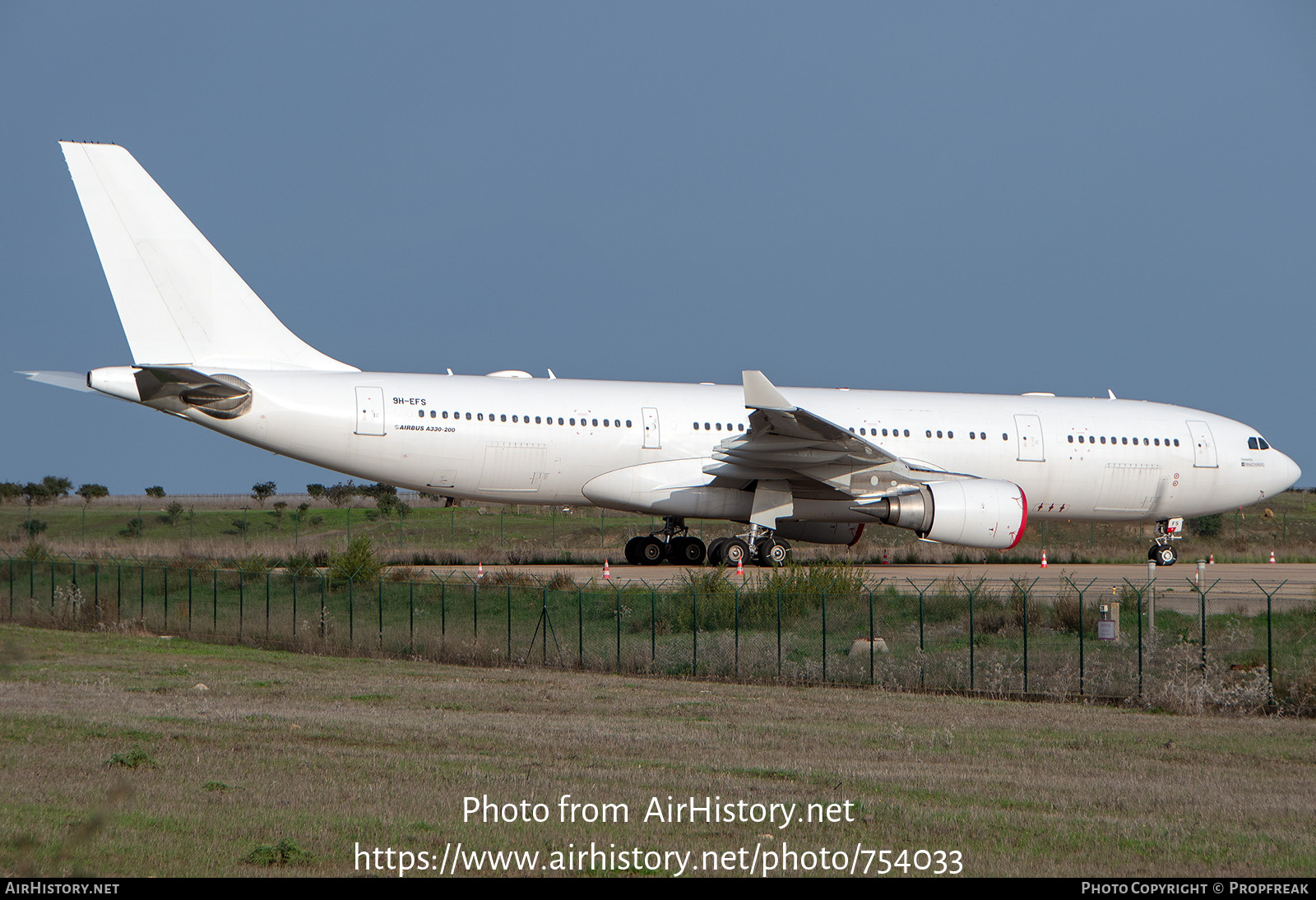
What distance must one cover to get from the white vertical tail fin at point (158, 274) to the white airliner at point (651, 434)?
3cm

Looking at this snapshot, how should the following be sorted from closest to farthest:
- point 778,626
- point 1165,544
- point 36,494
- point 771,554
A: 1. point 778,626
2. point 771,554
3. point 1165,544
4. point 36,494

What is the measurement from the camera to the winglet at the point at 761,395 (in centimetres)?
2145

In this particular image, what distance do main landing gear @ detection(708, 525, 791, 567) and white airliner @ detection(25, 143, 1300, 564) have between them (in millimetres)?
45

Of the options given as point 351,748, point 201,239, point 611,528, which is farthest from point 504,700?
point 611,528

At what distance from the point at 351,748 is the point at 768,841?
15.5 ft

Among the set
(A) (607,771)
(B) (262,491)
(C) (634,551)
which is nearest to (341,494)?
(B) (262,491)

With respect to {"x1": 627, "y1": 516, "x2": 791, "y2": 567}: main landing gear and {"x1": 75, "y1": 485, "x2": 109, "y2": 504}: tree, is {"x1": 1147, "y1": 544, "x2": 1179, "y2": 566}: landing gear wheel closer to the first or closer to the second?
{"x1": 627, "y1": 516, "x2": 791, "y2": 567}: main landing gear

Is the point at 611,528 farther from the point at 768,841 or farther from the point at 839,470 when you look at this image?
the point at 768,841

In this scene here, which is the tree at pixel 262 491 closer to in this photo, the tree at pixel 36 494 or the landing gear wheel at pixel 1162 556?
the tree at pixel 36 494

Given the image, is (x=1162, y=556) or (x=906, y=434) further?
(x=1162, y=556)

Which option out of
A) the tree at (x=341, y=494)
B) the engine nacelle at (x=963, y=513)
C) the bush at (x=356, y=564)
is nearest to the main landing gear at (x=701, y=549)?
the engine nacelle at (x=963, y=513)

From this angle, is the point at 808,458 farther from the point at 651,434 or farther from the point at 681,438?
the point at 651,434

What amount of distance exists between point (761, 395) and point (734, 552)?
185 inches

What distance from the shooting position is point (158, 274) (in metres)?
22.7
